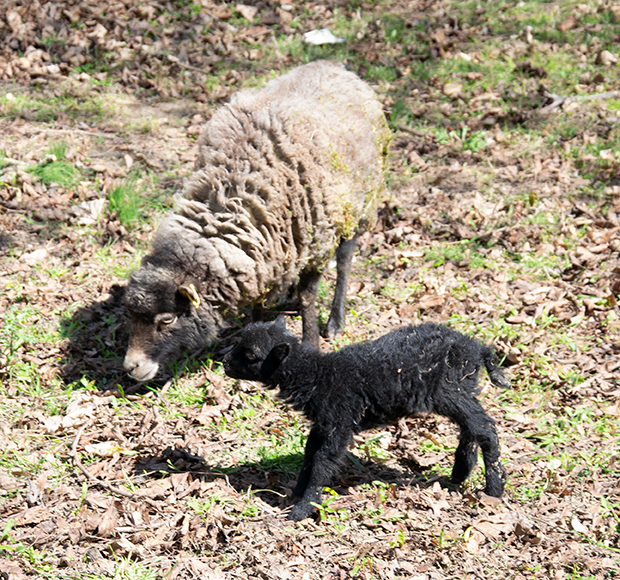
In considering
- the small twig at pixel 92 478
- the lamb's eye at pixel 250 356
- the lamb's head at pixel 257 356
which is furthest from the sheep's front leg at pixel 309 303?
the small twig at pixel 92 478

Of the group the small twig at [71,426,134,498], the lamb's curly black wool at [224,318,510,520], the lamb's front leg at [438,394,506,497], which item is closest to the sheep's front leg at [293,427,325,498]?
the lamb's curly black wool at [224,318,510,520]

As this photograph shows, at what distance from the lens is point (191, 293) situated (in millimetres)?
5102

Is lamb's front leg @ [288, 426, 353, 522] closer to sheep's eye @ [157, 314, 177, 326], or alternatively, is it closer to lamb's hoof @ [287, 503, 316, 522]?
lamb's hoof @ [287, 503, 316, 522]

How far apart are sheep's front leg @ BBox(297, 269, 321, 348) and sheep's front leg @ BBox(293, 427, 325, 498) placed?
174 centimetres

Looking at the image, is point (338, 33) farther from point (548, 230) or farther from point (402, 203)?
point (548, 230)

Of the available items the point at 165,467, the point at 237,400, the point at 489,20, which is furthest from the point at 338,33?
the point at 165,467

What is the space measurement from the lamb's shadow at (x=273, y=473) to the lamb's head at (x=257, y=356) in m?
0.74

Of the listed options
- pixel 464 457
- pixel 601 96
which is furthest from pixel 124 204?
pixel 601 96

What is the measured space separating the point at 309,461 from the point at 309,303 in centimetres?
199

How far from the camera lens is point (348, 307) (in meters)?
6.78

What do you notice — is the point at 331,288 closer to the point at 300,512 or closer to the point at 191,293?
the point at 191,293

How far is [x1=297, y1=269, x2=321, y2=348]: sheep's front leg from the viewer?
236 inches

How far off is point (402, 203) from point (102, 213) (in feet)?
11.2

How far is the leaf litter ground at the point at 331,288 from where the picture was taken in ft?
13.3
